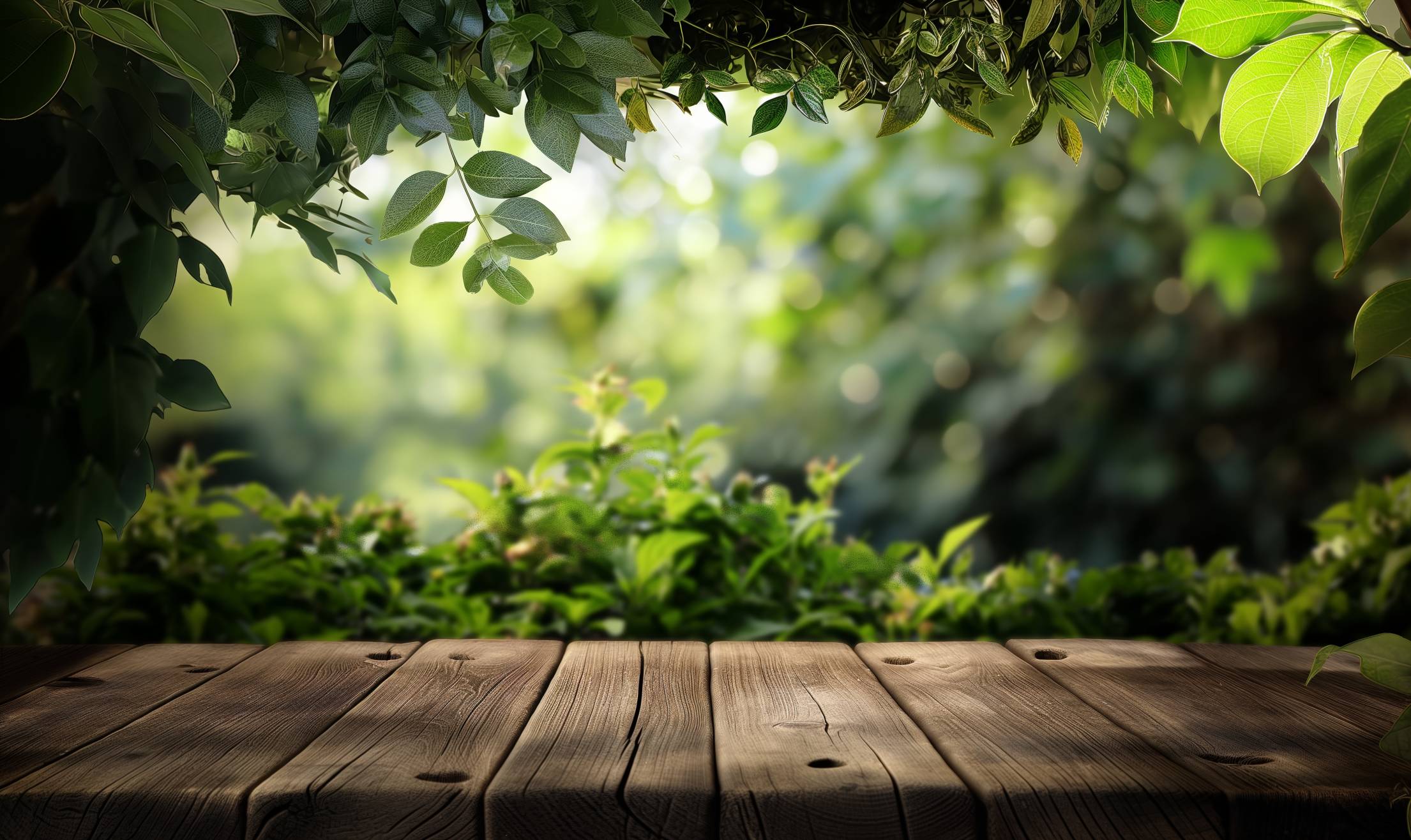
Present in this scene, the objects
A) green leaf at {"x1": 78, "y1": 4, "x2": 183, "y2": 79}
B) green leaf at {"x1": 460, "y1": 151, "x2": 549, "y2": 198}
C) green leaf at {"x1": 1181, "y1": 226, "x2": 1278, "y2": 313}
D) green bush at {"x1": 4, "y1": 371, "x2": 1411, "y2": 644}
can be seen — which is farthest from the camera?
green leaf at {"x1": 1181, "y1": 226, "x2": 1278, "y2": 313}

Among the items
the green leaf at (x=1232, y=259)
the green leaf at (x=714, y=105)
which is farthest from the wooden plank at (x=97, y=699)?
the green leaf at (x=1232, y=259)

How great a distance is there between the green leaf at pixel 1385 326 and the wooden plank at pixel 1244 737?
0.87 feet

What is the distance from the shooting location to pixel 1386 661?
22.9 inches

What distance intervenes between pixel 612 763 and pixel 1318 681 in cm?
65

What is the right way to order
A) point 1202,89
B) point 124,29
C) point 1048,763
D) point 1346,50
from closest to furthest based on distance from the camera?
1. point 124,29
2. point 1346,50
3. point 1048,763
4. point 1202,89

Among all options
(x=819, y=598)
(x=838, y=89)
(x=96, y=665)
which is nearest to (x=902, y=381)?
(x=819, y=598)

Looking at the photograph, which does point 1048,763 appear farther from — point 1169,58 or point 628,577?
point 628,577

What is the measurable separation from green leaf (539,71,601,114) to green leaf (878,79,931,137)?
0.71ft

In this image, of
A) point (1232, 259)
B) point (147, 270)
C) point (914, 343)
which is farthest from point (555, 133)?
point (1232, 259)

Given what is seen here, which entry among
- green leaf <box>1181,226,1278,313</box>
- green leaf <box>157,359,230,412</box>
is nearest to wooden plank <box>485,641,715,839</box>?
green leaf <box>157,359,230,412</box>

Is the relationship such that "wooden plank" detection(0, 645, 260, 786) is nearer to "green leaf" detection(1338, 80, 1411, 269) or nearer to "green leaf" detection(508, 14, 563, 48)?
"green leaf" detection(508, 14, 563, 48)

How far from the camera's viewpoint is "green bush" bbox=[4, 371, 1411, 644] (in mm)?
1661

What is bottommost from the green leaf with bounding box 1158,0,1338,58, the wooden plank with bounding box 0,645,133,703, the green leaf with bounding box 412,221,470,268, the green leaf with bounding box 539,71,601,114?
the wooden plank with bounding box 0,645,133,703

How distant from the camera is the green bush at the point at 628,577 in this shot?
5.45ft
